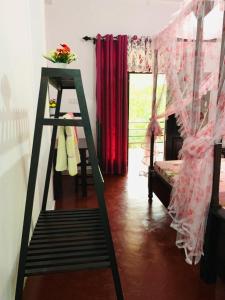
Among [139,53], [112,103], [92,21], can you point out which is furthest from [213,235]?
[92,21]

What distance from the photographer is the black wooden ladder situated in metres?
1.33

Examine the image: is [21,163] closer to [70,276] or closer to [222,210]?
[70,276]

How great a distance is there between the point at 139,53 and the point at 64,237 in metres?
3.53

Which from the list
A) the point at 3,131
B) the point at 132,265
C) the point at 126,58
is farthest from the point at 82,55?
the point at 132,265

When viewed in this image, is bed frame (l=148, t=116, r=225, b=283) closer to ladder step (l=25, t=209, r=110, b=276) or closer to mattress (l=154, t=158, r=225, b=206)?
mattress (l=154, t=158, r=225, b=206)

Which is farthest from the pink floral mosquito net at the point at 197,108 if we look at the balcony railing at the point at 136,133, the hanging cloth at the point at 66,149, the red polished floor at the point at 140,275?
the balcony railing at the point at 136,133

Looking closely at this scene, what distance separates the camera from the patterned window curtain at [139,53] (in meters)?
4.13

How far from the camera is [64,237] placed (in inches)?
A: 65.6

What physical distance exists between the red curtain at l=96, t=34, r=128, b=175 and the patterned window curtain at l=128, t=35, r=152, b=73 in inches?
4.8

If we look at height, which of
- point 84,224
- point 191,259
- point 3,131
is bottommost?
point 191,259

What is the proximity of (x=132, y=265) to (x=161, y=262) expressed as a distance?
267 mm

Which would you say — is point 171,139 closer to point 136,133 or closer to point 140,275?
point 136,133

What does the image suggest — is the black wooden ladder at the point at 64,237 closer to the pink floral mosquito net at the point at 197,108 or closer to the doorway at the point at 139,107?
the pink floral mosquito net at the point at 197,108

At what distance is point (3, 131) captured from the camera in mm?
1354
